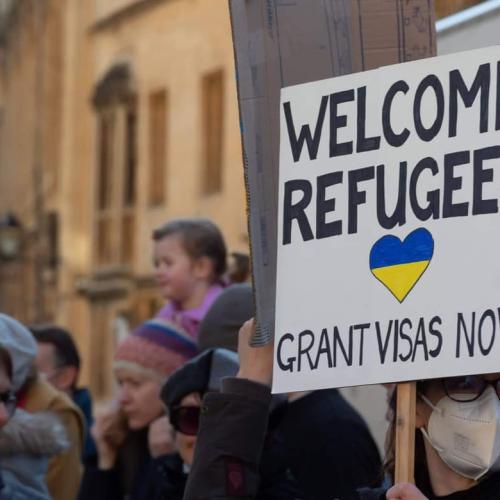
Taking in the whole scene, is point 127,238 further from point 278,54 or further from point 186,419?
point 278,54

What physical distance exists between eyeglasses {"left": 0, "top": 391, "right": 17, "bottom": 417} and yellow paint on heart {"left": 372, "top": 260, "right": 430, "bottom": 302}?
1.62m

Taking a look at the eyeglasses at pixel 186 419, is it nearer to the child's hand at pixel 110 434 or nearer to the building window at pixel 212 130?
the child's hand at pixel 110 434

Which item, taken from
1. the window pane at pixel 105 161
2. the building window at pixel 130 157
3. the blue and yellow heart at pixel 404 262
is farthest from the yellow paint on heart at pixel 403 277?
the window pane at pixel 105 161

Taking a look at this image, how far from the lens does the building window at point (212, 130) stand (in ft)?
66.9

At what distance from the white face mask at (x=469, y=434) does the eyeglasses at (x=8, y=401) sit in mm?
1659

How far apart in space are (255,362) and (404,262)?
0.56 metres

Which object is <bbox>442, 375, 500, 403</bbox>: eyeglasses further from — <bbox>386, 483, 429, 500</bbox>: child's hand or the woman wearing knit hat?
the woman wearing knit hat

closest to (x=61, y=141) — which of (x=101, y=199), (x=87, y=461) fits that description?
(x=101, y=199)

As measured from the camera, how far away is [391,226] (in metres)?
3.97

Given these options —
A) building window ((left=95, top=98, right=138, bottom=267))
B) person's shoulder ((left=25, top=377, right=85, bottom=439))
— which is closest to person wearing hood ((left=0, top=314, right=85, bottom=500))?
person's shoulder ((left=25, top=377, right=85, bottom=439))

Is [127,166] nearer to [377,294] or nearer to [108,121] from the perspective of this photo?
[108,121]

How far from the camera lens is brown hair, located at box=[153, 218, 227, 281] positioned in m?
6.98

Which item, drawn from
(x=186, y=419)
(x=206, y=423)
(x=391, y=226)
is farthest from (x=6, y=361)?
(x=391, y=226)

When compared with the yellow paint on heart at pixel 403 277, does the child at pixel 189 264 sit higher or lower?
higher
